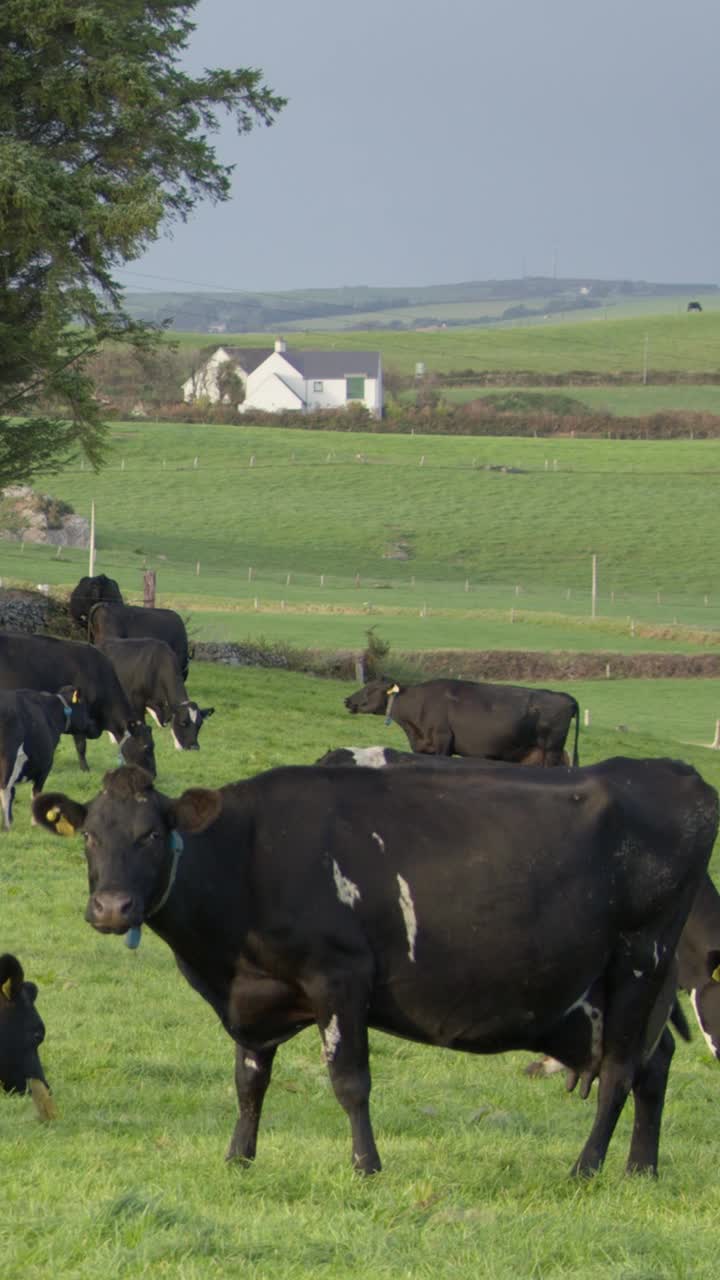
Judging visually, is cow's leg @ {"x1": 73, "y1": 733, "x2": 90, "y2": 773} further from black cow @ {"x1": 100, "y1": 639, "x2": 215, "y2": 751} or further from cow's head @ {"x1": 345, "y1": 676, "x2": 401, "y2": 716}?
cow's head @ {"x1": 345, "y1": 676, "x2": 401, "y2": 716}

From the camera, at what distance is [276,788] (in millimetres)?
7879

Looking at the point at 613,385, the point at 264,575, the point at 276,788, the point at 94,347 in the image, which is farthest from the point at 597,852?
the point at 613,385

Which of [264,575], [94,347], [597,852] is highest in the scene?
[94,347]

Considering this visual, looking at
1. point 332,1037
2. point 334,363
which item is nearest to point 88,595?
point 332,1037

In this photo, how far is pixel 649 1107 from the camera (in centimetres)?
804

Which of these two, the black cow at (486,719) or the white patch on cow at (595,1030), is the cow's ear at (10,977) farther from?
the black cow at (486,719)

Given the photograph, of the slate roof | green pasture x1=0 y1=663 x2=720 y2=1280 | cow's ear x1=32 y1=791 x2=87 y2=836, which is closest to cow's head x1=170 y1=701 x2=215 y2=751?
green pasture x1=0 y1=663 x2=720 y2=1280

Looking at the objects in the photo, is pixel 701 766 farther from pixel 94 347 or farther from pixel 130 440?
pixel 130 440

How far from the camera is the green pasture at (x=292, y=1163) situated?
19.2 ft

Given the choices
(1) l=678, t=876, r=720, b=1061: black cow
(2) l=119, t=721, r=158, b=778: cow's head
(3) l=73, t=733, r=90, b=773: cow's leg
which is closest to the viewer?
(1) l=678, t=876, r=720, b=1061: black cow

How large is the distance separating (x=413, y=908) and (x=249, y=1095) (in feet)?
3.77

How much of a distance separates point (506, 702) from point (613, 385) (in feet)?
365

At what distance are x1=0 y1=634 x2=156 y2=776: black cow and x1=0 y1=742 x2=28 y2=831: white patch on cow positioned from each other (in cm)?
416

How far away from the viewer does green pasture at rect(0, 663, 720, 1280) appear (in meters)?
5.85
